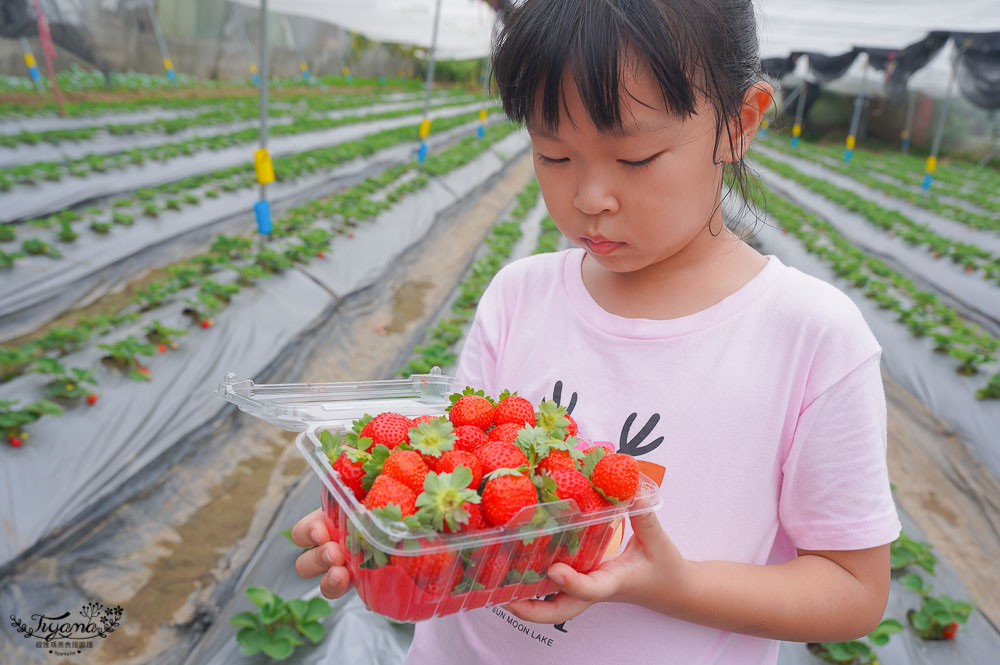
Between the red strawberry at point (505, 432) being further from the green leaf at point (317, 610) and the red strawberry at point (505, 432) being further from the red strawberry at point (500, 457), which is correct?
the green leaf at point (317, 610)

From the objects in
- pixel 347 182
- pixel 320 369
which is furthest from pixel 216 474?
pixel 347 182

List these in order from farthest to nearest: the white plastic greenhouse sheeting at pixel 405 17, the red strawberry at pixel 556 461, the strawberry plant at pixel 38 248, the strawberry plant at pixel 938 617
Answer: the white plastic greenhouse sheeting at pixel 405 17, the strawberry plant at pixel 38 248, the strawberry plant at pixel 938 617, the red strawberry at pixel 556 461

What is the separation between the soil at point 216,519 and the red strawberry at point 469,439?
86.5 inches

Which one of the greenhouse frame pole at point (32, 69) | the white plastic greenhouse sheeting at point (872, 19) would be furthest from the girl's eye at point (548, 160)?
the greenhouse frame pole at point (32, 69)

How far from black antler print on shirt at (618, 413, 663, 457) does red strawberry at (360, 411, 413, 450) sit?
309 millimetres

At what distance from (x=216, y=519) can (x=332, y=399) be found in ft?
8.44

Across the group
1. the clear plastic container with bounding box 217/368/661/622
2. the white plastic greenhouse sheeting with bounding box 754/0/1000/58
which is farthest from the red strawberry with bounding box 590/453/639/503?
the white plastic greenhouse sheeting with bounding box 754/0/1000/58

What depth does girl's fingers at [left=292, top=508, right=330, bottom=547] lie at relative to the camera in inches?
34.9

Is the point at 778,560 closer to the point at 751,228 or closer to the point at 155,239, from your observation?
the point at 751,228

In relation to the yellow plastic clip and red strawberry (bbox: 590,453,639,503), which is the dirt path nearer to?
red strawberry (bbox: 590,453,639,503)

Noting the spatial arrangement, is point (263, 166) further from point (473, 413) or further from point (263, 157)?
point (473, 413)

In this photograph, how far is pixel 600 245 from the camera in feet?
3.12

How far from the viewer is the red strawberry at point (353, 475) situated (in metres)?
0.88

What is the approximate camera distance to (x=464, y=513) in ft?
2.54
